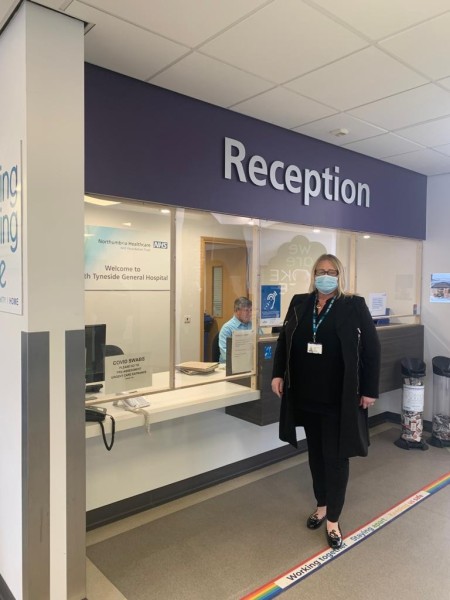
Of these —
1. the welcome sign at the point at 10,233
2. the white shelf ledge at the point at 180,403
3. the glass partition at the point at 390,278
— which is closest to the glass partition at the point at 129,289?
the white shelf ledge at the point at 180,403

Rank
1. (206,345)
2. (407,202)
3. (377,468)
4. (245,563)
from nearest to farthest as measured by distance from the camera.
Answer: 1. (245,563)
2. (206,345)
3. (377,468)
4. (407,202)

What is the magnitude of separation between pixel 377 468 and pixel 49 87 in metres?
3.61

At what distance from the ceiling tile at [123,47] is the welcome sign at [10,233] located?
0.70m

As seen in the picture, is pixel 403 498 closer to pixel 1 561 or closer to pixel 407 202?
pixel 1 561

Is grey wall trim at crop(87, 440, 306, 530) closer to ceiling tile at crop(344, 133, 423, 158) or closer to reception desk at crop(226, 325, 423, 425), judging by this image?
reception desk at crop(226, 325, 423, 425)

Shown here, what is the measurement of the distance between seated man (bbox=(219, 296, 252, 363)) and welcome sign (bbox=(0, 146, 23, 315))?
1645mm

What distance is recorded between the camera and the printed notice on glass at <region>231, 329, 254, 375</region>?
10.9 ft

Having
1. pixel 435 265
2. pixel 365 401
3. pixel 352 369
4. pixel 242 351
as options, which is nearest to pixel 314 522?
pixel 365 401

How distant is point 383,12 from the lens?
2.01 meters

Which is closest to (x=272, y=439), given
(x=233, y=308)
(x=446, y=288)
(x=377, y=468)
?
→ (x=377, y=468)

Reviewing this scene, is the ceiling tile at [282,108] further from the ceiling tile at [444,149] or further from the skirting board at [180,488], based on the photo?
the skirting board at [180,488]

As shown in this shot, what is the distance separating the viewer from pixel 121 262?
2.78m

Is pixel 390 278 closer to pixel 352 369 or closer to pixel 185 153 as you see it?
pixel 352 369

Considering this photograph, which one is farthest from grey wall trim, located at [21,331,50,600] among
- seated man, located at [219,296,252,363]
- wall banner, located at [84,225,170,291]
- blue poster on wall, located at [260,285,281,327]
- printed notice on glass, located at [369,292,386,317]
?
printed notice on glass, located at [369,292,386,317]
